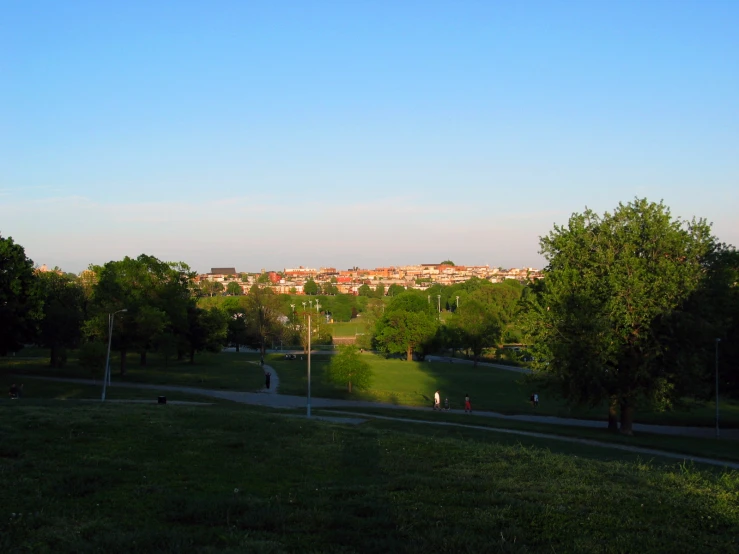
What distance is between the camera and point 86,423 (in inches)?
650

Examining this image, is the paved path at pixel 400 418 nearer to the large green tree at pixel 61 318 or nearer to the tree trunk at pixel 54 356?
the large green tree at pixel 61 318

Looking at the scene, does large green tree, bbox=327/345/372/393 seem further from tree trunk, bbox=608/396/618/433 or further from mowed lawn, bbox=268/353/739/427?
tree trunk, bbox=608/396/618/433

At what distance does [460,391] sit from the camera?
55938 mm

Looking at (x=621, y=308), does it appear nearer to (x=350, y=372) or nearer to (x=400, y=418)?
(x=400, y=418)

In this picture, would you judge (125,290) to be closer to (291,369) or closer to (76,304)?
(76,304)

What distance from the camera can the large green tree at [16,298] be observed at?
43.7 m

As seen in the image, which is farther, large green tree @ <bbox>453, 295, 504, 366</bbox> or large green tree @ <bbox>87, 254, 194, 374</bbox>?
large green tree @ <bbox>453, 295, 504, 366</bbox>

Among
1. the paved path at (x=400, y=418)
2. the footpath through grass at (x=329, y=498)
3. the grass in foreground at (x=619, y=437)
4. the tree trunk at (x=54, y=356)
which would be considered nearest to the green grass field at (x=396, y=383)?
the tree trunk at (x=54, y=356)

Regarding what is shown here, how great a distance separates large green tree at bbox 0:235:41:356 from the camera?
143 ft

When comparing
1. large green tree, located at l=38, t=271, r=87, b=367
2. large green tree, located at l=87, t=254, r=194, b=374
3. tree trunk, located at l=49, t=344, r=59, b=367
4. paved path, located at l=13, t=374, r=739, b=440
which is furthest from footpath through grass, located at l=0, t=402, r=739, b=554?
tree trunk, located at l=49, t=344, r=59, b=367

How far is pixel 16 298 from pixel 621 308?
121 feet

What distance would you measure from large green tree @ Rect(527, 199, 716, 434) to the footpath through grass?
17.1m

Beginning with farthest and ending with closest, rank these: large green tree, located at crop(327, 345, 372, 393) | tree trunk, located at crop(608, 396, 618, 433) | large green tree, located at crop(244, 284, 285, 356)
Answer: large green tree, located at crop(244, 284, 285, 356), large green tree, located at crop(327, 345, 372, 393), tree trunk, located at crop(608, 396, 618, 433)

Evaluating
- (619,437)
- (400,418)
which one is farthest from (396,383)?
(619,437)
